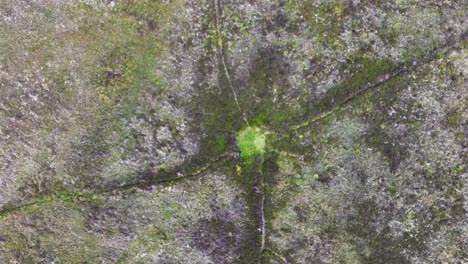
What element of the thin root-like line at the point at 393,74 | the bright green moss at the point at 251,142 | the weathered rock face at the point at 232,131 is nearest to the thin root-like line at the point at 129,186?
the weathered rock face at the point at 232,131

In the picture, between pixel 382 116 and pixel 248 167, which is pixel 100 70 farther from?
pixel 382 116

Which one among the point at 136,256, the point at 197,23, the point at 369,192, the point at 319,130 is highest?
the point at 197,23

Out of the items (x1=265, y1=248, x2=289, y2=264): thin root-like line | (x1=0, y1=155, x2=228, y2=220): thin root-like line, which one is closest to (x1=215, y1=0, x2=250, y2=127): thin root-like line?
(x1=0, y1=155, x2=228, y2=220): thin root-like line

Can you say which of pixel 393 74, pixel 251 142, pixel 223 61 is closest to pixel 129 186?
pixel 251 142

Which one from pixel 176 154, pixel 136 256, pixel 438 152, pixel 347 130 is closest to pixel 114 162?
pixel 176 154

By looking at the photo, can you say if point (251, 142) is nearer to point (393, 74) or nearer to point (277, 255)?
point (277, 255)

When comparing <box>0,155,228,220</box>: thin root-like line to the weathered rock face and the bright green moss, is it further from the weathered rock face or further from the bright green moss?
the bright green moss

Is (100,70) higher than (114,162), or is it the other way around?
(100,70)

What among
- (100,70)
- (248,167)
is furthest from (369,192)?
(100,70)
